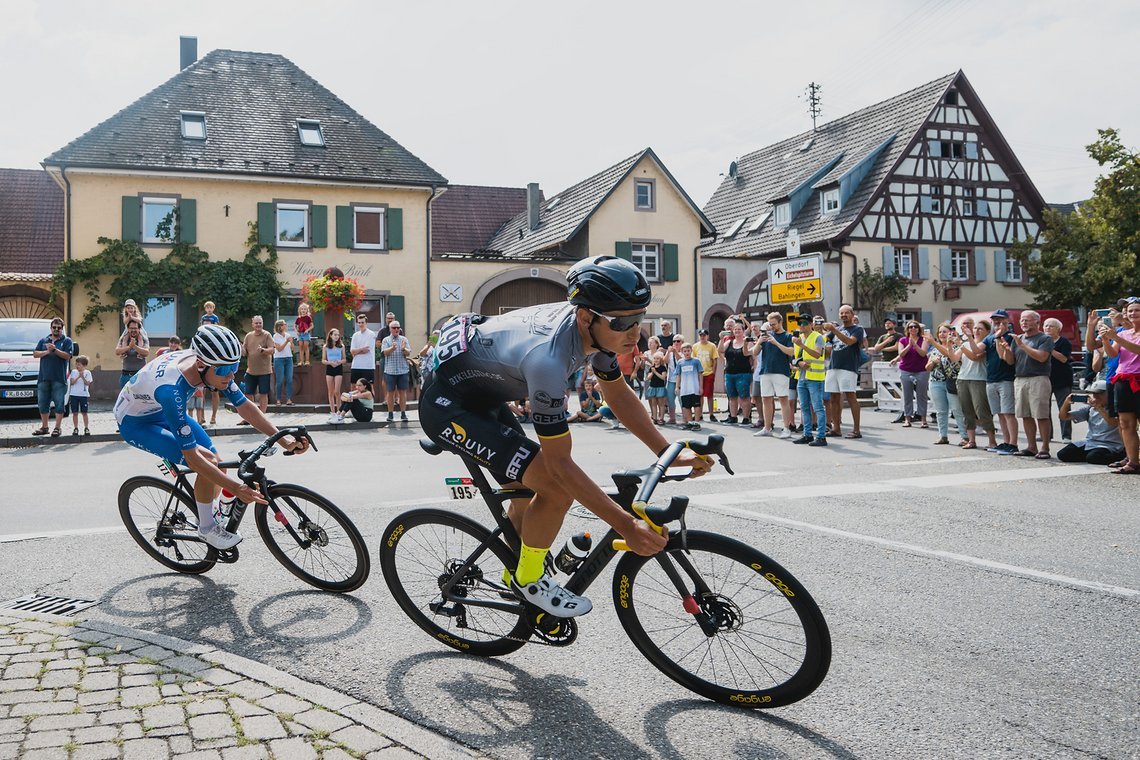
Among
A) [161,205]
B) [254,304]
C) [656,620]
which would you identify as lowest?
[656,620]

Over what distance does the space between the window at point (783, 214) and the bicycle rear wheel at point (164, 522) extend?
130 feet

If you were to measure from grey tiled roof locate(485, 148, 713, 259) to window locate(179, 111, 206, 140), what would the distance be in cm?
1216

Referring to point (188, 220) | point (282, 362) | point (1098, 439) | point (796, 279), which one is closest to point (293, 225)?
point (188, 220)

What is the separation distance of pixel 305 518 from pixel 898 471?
751 centimetres

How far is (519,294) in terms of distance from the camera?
112 ft

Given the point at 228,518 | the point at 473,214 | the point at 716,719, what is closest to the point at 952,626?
the point at 716,719

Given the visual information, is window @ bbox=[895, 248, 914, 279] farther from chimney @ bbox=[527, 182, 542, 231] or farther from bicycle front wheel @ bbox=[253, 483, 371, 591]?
bicycle front wheel @ bbox=[253, 483, 371, 591]

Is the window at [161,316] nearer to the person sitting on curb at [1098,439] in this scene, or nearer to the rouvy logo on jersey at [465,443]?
the person sitting on curb at [1098,439]

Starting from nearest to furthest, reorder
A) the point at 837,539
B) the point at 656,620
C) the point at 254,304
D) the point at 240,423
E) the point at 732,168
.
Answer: the point at 656,620 → the point at 837,539 → the point at 240,423 → the point at 254,304 → the point at 732,168

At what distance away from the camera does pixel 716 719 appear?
11.5ft

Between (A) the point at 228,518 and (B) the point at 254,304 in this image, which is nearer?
(A) the point at 228,518

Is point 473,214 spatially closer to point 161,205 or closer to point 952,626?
point 161,205

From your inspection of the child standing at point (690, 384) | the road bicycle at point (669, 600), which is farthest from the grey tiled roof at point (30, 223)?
A: the road bicycle at point (669, 600)

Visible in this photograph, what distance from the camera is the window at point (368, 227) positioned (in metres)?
31.7
